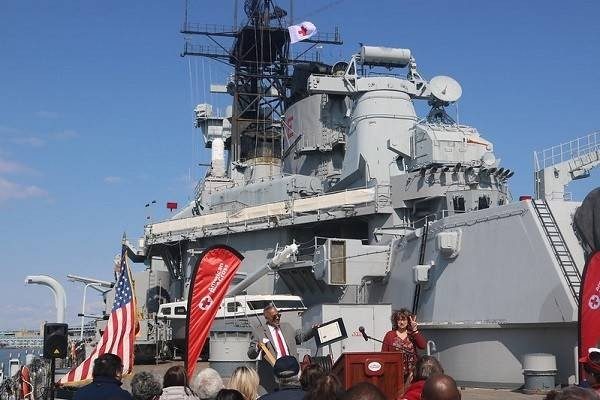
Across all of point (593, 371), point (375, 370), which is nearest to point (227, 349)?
point (375, 370)

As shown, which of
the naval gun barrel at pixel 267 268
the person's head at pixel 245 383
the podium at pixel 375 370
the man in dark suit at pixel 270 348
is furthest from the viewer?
the naval gun barrel at pixel 267 268

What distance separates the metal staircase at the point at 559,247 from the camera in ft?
40.3

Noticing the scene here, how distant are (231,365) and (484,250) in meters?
6.21

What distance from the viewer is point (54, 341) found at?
1037 cm

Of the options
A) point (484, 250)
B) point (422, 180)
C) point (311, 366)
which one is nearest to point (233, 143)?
point (422, 180)

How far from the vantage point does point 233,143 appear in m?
37.6

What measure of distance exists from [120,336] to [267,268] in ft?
40.4

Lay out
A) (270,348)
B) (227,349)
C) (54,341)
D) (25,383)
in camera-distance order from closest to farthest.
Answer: (270,348)
(54,341)
(25,383)
(227,349)

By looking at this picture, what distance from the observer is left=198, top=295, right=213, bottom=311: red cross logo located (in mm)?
9336

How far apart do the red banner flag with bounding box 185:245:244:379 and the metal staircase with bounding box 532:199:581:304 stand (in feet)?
19.7

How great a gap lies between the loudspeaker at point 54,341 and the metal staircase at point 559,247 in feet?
26.6

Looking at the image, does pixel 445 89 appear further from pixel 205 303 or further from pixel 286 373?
pixel 286 373

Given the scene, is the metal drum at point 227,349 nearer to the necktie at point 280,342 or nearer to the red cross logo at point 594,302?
the necktie at point 280,342

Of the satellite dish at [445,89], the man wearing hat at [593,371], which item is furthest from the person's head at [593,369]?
the satellite dish at [445,89]
